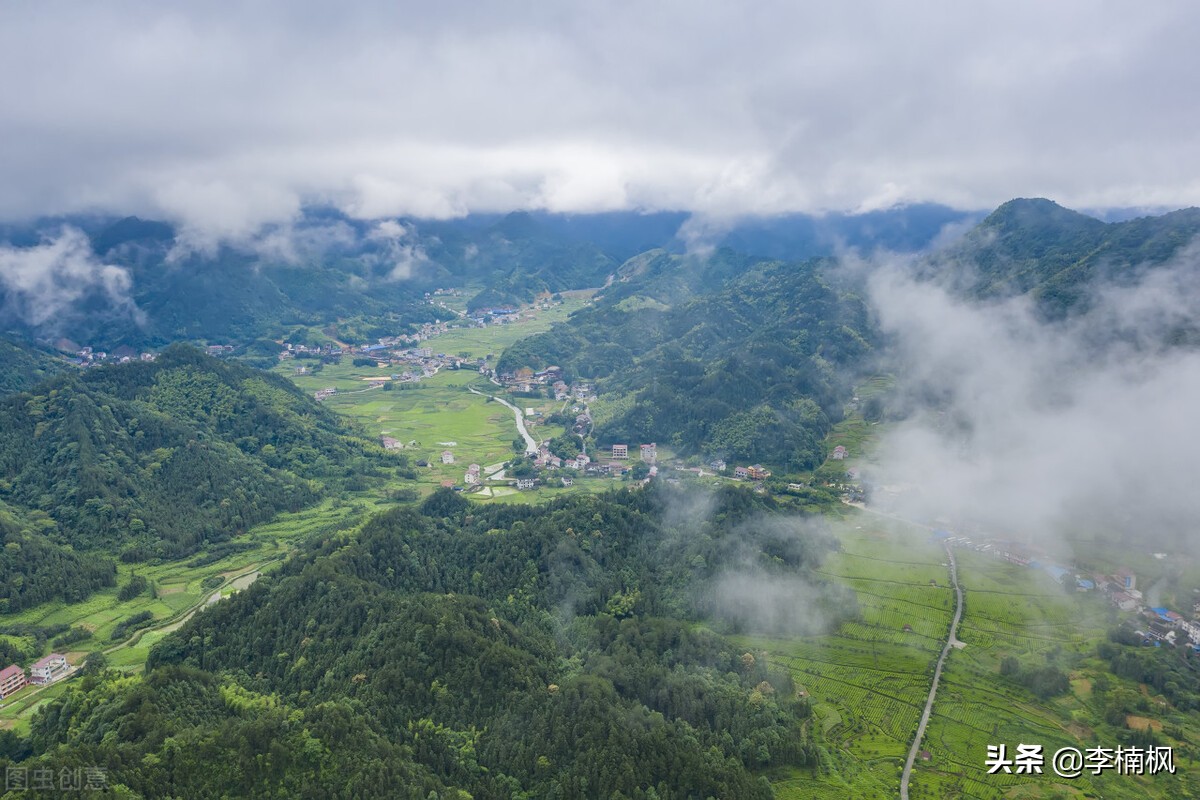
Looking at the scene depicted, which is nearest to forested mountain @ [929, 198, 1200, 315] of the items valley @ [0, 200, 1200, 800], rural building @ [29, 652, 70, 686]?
valley @ [0, 200, 1200, 800]

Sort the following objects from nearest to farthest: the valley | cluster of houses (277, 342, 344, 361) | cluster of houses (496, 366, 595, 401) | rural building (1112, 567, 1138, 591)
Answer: the valley < rural building (1112, 567, 1138, 591) < cluster of houses (496, 366, 595, 401) < cluster of houses (277, 342, 344, 361)

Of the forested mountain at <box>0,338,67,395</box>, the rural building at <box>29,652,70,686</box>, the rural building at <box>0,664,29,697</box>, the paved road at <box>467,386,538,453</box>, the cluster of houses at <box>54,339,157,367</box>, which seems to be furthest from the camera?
the cluster of houses at <box>54,339,157,367</box>

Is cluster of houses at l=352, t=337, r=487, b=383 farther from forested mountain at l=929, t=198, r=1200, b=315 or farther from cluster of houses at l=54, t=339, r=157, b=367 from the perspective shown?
forested mountain at l=929, t=198, r=1200, b=315

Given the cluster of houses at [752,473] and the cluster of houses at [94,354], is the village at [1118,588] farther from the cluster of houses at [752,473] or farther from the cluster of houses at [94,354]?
the cluster of houses at [94,354]

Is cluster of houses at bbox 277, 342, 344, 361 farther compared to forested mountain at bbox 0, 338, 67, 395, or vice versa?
cluster of houses at bbox 277, 342, 344, 361

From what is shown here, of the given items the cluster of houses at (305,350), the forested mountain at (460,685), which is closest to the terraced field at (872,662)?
the forested mountain at (460,685)

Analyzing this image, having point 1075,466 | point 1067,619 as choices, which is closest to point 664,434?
point 1075,466

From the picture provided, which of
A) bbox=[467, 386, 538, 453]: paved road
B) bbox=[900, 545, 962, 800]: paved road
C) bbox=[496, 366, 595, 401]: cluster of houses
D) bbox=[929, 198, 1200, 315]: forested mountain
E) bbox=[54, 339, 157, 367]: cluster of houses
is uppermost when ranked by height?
bbox=[929, 198, 1200, 315]: forested mountain
